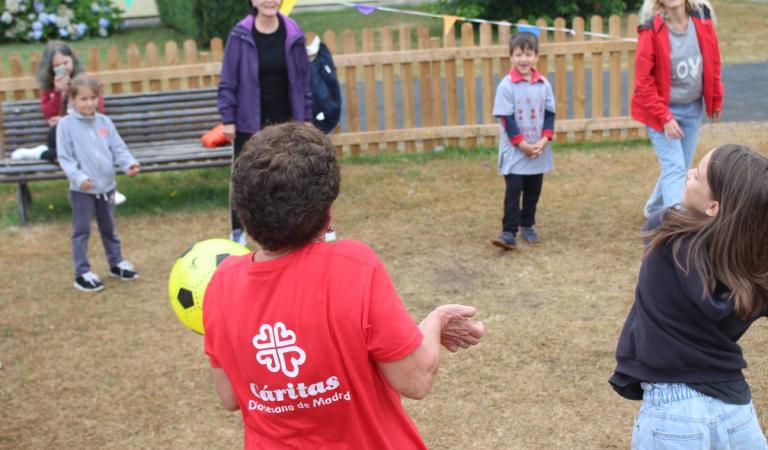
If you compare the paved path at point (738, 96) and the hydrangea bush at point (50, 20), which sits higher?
the hydrangea bush at point (50, 20)

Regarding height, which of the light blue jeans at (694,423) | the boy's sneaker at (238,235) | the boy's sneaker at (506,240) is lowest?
the boy's sneaker at (506,240)

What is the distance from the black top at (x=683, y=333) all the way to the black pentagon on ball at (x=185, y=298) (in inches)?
88.5

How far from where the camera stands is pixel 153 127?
9664 mm

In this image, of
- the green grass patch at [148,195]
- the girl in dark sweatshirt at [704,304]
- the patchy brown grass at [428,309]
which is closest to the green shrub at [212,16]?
the green grass patch at [148,195]

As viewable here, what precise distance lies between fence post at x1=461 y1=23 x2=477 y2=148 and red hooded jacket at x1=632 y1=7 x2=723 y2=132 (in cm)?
378

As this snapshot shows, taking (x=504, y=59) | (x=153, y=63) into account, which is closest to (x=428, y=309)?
(x=504, y=59)

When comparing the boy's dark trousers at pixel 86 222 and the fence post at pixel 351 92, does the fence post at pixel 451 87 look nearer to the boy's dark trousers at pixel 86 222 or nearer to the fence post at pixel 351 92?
the fence post at pixel 351 92

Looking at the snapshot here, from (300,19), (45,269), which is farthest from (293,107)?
(300,19)

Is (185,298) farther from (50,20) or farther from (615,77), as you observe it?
(50,20)

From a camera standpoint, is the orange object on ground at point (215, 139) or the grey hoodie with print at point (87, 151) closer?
the grey hoodie with print at point (87, 151)

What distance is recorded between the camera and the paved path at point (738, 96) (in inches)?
452

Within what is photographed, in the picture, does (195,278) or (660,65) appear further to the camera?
(660,65)

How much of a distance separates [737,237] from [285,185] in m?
1.37

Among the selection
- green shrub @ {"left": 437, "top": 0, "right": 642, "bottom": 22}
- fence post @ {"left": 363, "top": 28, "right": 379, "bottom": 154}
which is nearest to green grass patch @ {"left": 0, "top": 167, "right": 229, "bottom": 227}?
fence post @ {"left": 363, "top": 28, "right": 379, "bottom": 154}
